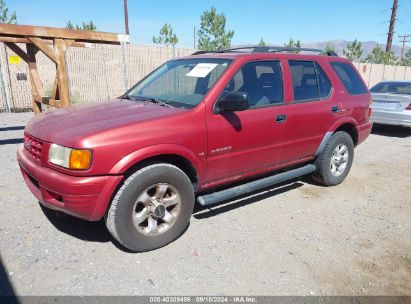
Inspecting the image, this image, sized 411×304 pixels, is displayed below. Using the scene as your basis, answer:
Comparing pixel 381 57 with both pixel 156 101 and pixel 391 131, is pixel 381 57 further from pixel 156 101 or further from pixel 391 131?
pixel 156 101

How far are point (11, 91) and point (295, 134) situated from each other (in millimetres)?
10809

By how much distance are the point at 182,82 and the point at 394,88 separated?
7.81 m

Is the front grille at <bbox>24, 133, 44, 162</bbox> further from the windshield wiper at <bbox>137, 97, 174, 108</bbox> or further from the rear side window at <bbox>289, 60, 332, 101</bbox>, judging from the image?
the rear side window at <bbox>289, 60, 332, 101</bbox>

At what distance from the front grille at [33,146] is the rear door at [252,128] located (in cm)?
157

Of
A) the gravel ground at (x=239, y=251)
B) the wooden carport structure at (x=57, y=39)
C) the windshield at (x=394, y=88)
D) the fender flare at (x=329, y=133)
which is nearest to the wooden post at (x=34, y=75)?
the wooden carport structure at (x=57, y=39)

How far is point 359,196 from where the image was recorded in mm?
4793

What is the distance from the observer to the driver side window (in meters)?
3.77

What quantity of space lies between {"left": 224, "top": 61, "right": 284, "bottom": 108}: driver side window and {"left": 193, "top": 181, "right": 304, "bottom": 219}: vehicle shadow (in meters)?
1.30

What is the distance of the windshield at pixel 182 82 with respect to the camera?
3.61 m

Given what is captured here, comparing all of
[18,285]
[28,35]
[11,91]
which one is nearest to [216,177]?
[18,285]

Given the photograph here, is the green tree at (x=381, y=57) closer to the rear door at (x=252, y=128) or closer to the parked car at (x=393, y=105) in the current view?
the parked car at (x=393, y=105)

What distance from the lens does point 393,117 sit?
8586mm

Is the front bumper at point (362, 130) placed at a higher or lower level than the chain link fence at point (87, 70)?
lower

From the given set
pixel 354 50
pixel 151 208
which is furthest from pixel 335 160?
pixel 354 50
